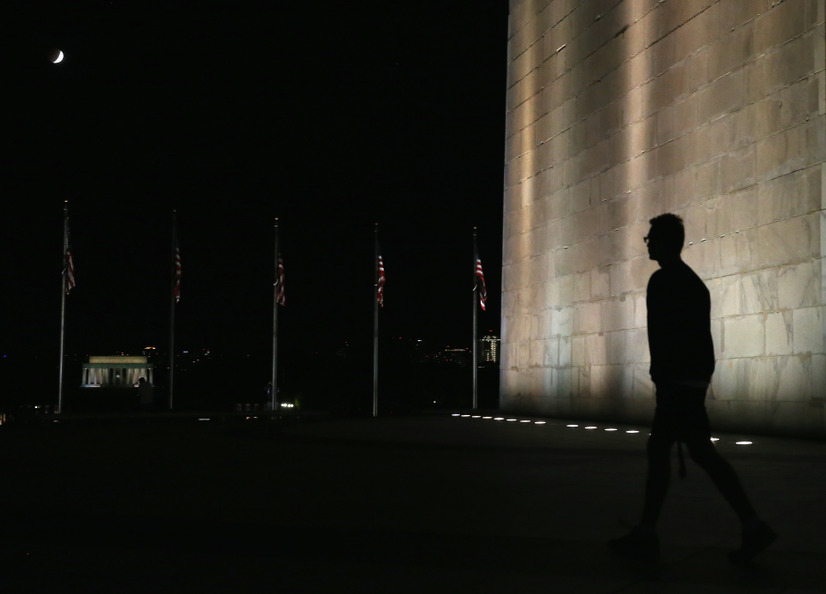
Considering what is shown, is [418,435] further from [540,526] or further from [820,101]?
[540,526]

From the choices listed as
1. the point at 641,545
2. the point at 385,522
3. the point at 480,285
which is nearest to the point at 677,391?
the point at 641,545

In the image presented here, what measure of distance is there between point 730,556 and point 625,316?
58.1 feet

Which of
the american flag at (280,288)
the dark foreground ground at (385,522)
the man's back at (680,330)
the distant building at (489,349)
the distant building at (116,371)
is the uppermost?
the distant building at (489,349)

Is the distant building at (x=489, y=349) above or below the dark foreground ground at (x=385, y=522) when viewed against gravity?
above

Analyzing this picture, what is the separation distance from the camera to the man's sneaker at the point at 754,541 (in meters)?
6.09

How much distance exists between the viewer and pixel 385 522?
7969mm

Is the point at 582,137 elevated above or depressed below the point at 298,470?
above

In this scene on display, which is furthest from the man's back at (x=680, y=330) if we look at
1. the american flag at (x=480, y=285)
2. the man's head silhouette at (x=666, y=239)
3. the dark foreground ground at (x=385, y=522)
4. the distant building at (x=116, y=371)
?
the distant building at (x=116, y=371)

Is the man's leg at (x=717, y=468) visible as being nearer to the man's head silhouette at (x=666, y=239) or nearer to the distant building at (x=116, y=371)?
the man's head silhouette at (x=666, y=239)

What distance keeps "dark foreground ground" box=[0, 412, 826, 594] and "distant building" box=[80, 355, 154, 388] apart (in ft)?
160

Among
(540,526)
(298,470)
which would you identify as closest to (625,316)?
(298,470)

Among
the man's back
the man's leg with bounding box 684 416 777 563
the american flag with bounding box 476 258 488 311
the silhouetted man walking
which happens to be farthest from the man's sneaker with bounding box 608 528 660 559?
the american flag with bounding box 476 258 488 311

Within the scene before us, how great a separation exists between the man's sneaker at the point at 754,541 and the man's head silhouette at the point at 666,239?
→ 157cm

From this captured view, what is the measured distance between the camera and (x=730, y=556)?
6.23 m
